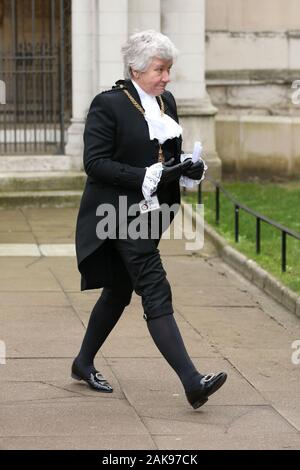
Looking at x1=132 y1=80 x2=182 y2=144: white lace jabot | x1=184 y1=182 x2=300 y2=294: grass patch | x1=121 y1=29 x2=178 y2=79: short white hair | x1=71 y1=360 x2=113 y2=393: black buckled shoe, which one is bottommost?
x1=71 y1=360 x2=113 y2=393: black buckled shoe

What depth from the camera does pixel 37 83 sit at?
767 inches

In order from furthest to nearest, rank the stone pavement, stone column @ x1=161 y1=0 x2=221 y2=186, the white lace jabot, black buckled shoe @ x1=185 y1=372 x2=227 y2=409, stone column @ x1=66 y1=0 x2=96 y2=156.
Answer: stone column @ x1=161 y1=0 x2=221 y2=186
stone column @ x1=66 y1=0 x2=96 y2=156
the white lace jabot
black buckled shoe @ x1=185 y1=372 x2=227 y2=409
the stone pavement

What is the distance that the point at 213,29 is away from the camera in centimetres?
1972

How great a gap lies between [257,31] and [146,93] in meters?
12.4

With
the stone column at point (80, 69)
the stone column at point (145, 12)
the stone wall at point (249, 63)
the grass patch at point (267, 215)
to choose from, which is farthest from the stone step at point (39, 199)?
the stone wall at point (249, 63)


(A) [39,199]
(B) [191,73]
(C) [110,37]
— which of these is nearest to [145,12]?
(C) [110,37]

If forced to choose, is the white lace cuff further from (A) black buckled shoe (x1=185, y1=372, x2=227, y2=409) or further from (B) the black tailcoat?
(A) black buckled shoe (x1=185, y1=372, x2=227, y2=409)

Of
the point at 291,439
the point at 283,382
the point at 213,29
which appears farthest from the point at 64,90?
the point at 291,439

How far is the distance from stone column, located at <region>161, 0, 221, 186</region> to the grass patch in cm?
86

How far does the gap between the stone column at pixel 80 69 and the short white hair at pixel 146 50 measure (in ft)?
33.4

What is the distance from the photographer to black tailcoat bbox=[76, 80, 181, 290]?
761 cm

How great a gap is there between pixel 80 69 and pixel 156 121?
33.7 feet

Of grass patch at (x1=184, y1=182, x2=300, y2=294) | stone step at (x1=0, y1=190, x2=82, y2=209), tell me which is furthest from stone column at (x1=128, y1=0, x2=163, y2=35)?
stone step at (x1=0, y1=190, x2=82, y2=209)

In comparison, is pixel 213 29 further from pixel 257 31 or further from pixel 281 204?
pixel 281 204
